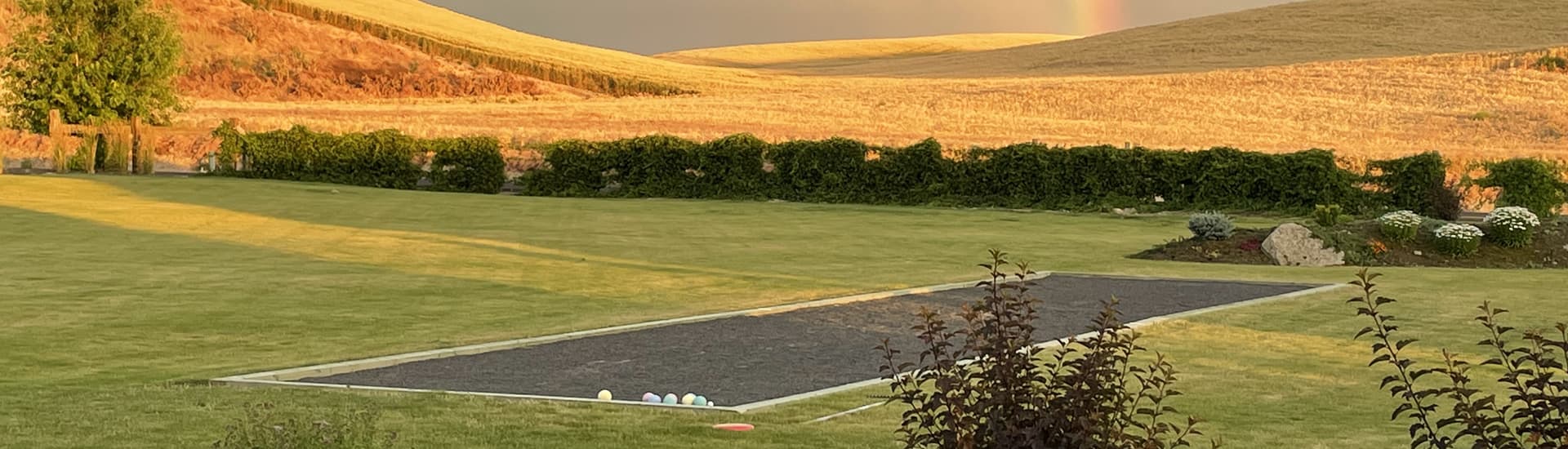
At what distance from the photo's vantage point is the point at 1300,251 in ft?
67.9

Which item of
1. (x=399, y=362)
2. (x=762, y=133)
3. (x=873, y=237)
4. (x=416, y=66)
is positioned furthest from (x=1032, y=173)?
(x=416, y=66)

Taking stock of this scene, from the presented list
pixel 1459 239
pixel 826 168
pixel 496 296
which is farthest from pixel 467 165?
pixel 1459 239

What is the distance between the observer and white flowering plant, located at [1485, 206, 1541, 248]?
21.1 meters

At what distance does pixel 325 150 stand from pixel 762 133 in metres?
13.6

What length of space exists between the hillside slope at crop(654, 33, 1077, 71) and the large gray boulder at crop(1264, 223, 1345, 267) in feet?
294

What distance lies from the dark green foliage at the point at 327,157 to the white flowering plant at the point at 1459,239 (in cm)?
2157

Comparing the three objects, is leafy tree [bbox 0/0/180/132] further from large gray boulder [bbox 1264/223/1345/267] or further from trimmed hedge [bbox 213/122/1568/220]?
large gray boulder [bbox 1264/223/1345/267]

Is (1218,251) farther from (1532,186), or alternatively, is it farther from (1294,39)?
(1294,39)

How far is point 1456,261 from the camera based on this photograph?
67.5ft

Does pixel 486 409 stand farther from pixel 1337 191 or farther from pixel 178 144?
pixel 178 144

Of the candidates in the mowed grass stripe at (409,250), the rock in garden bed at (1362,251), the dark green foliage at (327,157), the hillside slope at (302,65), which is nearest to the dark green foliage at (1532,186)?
the rock in garden bed at (1362,251)

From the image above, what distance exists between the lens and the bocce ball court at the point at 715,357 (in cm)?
1015

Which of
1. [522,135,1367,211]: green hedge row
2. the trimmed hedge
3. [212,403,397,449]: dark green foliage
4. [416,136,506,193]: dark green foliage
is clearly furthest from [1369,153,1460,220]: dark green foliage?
[212,403,397,449]: dark green foliage

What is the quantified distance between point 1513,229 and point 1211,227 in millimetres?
3733
